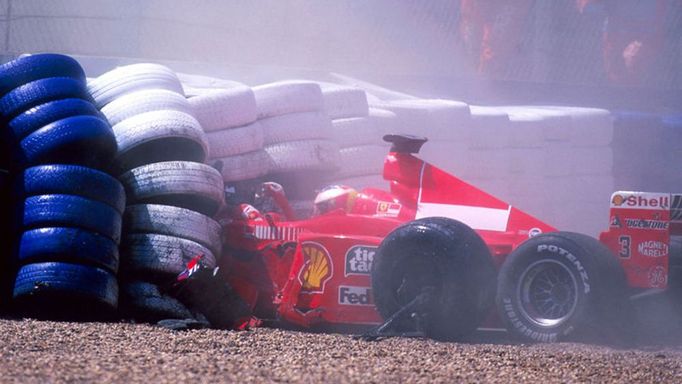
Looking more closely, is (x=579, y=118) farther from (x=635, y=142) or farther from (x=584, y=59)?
(x=584, y=59)

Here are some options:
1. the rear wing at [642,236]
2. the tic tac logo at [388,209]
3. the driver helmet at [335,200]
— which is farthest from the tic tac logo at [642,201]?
the driver helmet at [335,200]

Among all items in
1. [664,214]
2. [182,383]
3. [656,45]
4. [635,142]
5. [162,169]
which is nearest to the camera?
[182,383]

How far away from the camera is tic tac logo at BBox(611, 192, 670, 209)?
728cm

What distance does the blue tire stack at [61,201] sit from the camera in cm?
721

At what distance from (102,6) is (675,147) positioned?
736 cm

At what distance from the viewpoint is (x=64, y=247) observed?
7301 millimetres

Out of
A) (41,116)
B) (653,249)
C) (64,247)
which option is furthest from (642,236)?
(41,116)

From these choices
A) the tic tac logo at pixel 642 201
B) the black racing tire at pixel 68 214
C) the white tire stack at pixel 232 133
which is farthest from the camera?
the white tire stack at pixel 232 133

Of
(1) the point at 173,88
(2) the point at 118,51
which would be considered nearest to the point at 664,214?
(1) the point at 173,88

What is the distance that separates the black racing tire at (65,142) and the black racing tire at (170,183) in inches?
14.5

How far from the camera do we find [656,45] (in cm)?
1586

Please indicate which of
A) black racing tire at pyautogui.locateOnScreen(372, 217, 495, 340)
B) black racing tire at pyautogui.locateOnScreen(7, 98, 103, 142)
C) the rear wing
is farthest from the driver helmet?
the rear wing

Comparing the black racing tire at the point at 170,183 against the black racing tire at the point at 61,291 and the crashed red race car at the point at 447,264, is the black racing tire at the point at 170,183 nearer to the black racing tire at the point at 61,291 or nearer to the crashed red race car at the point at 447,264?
the crashed red race car at the point at 447,264

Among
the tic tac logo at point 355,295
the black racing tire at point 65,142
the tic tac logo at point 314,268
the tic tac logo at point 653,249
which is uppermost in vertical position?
the black racing tire at point 65,142
